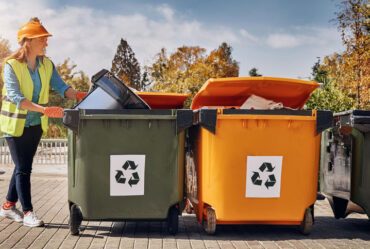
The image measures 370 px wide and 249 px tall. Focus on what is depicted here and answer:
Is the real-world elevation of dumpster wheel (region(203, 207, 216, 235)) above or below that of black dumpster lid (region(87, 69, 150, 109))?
below

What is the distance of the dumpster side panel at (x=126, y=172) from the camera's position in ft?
15.1

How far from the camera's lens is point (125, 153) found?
15.1ft

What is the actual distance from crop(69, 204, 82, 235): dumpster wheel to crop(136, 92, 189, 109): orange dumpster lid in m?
1.22

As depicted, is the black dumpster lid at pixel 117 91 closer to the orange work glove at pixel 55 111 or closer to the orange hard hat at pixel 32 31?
the orange work glove at pixel 55 111

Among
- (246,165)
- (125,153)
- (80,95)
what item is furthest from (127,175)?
(80,95)

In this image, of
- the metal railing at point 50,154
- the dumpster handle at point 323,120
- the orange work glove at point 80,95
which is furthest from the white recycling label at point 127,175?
the metal railing at point 50,154

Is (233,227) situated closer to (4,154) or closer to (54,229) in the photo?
(54,229)

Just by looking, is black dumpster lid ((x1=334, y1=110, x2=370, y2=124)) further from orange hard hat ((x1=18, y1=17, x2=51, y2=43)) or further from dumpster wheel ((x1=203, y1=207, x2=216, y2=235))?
orange hard hat ((x1=18, y1=17, x2=51, y2=43))

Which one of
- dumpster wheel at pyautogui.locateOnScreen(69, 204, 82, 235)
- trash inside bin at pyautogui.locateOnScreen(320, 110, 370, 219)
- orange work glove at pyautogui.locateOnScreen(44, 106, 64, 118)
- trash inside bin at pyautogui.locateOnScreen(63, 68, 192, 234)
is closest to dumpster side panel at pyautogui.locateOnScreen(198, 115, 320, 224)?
trash inside bin at pyautogui.locateOnScreen(63, 68, 192, 234)

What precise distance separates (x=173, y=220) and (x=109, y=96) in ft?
3.92

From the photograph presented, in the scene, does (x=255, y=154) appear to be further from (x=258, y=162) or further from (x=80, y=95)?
(x=80, y=95)

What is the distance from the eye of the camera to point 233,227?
5.13 m

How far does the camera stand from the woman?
4.93 m

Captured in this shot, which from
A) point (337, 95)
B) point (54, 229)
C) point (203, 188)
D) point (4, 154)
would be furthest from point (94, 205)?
point (4, 154)
